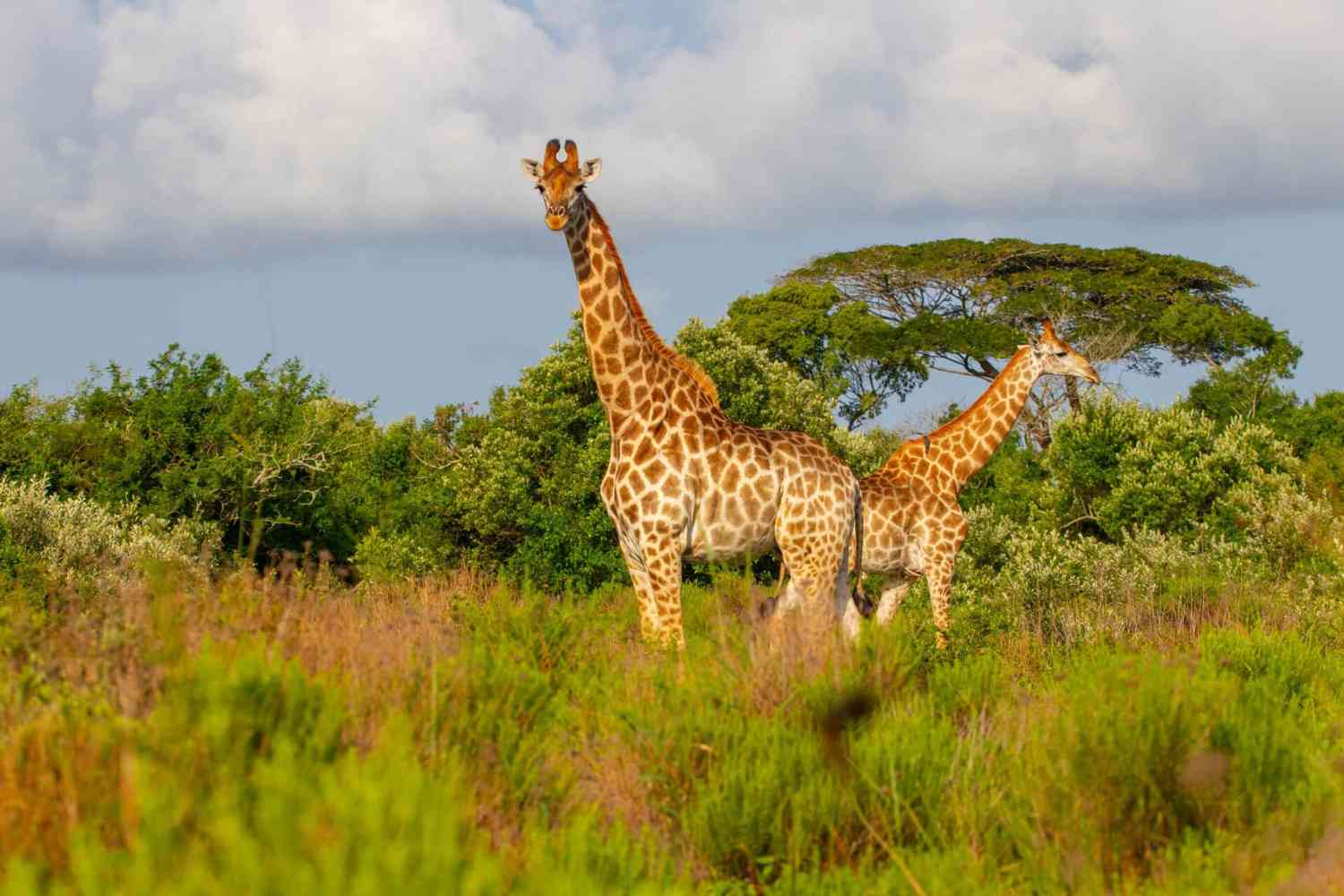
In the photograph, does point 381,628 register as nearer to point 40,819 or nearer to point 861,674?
point 861,674

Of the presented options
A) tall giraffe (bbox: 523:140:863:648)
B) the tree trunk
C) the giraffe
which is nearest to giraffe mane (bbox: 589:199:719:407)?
tall giraffe (bbox: 523:140:863:648)

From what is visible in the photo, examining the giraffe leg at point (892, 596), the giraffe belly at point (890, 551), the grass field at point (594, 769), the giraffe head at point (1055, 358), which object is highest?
the giraffe head at point (1055, 358)

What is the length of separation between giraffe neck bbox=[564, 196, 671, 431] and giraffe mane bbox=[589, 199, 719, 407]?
1cm

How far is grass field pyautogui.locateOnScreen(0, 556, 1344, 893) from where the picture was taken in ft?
12.7

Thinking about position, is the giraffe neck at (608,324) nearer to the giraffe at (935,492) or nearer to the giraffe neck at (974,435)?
the giraffe at (935,492)

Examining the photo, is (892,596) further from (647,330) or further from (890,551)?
(647,330)


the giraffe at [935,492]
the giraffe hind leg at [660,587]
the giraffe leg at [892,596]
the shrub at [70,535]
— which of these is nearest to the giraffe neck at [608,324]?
the giraffe hind leg at [660,587]

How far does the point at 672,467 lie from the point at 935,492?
4.41 m

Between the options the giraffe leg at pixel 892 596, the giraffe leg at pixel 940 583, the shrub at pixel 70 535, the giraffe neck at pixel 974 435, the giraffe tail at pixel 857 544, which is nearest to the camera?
the giraffe tail at pixel 857 544

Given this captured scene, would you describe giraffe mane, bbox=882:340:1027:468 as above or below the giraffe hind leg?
above

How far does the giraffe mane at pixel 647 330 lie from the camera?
1041 centimetres

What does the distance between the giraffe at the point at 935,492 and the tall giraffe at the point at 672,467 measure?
3.72ft

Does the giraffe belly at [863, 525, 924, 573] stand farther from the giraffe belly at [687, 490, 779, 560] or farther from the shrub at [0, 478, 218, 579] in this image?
the shrub at [0, 478, 218, 579]

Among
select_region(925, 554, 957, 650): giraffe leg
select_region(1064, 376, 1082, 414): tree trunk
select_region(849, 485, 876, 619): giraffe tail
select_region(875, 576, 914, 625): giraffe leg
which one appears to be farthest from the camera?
select_region(1064, 376, 1082, 414): tree trunk
